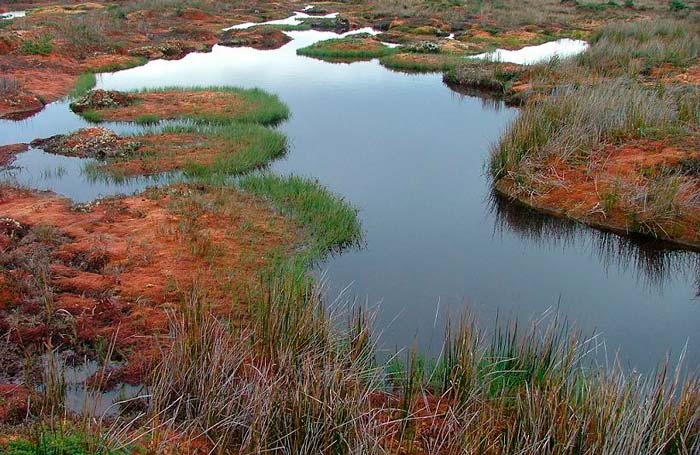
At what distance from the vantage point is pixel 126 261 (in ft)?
26.3

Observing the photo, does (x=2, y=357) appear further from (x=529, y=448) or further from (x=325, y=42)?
(x=325, y=42)

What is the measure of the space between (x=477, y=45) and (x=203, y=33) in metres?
13.6

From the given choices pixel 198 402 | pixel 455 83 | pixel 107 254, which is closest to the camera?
pixel 198 402

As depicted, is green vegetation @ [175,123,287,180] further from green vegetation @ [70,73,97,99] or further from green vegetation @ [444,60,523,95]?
green vegetation @ [444,60,523,95]

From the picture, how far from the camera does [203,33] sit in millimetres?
30906

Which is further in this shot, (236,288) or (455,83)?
(455,83)

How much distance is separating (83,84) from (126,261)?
14221 mm

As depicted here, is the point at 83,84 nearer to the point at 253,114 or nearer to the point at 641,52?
the point at 253,114

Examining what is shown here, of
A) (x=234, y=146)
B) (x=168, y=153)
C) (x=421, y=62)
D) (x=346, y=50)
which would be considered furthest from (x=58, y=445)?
(x=346, y=50)

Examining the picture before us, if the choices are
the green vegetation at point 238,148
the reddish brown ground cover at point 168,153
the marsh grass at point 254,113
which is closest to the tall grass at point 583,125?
the green vegetation at point 238,148

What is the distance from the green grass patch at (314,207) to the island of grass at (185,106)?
502 centimetres

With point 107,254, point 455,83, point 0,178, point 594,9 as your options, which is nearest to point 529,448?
point 107,254

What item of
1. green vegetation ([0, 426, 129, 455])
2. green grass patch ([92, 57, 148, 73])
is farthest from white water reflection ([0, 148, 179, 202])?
green grass patch ([92, 57, 148, 73])

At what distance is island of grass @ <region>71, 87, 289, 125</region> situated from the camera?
1584cm
